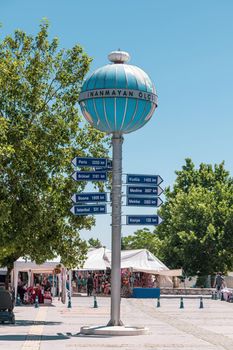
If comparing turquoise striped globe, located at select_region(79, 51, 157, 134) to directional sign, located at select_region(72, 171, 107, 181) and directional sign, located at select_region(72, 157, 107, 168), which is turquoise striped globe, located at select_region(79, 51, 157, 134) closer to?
directional sign, located at select_region(72, 157, 107, 168)

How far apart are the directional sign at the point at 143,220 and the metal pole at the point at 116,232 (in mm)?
385

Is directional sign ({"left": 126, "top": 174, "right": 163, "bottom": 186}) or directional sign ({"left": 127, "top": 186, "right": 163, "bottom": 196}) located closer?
directional sign ({"left": 127, "top": 186, "right": 163, "bottom": 196})

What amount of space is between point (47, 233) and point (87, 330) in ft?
22.3

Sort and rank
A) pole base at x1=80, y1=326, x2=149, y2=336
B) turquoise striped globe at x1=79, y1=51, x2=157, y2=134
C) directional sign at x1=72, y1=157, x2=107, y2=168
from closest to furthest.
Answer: pole base at x1=80, y1=326, x2=149, y2=336, turquoise striped globe at x1=79, y1=51, x2=157, y2=134, directional sign at x1=72, y1=157, x2=107, y2=168

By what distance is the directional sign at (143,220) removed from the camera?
78.2 feet

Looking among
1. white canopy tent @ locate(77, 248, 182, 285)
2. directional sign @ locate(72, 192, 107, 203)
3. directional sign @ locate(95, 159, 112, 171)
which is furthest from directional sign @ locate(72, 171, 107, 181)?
white canopy tent @ locate(77, 248, 182, 285)

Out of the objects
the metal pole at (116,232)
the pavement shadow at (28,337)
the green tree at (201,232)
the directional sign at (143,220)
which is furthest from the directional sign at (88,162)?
the green tree at (201,232)

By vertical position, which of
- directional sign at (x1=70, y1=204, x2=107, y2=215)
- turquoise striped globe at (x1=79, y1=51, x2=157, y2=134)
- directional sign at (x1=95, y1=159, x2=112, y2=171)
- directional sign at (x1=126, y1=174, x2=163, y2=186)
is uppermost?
turquoise striped globe at (x1=79, y1=51, x2=157, y2=134)

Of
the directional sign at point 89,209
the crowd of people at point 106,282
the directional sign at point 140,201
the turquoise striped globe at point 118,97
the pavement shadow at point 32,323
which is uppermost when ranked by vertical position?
the turquoise striped globe at point 118,97

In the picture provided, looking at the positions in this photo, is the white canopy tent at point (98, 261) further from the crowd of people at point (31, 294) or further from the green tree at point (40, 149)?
the green tree at point (40, 149)

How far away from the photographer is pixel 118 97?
2366 cm

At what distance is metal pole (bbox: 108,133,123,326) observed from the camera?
77.4ft

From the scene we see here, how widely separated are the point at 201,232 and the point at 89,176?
43.5m

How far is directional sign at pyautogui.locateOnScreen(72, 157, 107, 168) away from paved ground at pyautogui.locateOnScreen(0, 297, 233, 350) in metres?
5.34
